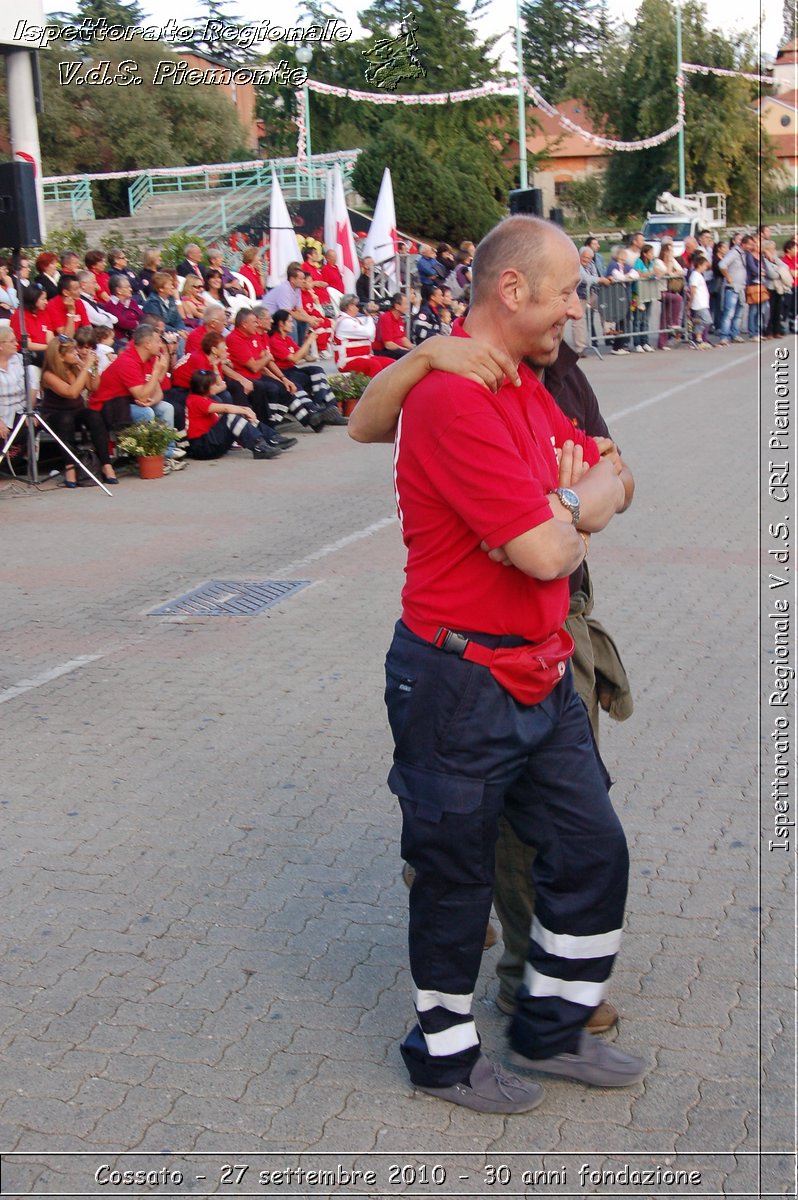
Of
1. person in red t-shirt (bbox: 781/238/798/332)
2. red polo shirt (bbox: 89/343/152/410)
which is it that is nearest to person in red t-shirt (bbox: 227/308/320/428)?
red polo shirt (bbox: 89/343/152/410)

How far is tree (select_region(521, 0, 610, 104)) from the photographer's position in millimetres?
52594

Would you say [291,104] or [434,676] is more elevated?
[291,104]

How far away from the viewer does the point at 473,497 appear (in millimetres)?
2805

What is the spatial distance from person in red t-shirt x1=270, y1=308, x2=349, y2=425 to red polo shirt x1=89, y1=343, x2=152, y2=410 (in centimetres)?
318

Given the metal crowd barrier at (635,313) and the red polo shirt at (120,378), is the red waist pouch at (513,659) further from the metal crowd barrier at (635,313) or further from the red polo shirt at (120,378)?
the metal crowd barrier at (635,313)

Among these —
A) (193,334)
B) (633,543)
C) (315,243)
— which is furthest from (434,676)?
(315,243)

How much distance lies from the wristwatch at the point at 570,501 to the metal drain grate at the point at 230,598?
523cm

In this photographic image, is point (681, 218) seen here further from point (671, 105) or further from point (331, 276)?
point (331, 276)

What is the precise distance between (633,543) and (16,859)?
5.80m

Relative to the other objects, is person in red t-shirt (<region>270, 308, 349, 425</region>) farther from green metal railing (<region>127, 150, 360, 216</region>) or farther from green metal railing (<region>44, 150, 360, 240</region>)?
green metal railing (<region>44, 150, 360, 240</region>)

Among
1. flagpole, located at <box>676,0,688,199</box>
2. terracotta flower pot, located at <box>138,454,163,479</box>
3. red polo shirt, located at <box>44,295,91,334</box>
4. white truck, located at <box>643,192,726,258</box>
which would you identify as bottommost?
terracotta flower pot, located at <box>138,454,163,479</box>

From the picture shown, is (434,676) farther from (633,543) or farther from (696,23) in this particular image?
(696,23)

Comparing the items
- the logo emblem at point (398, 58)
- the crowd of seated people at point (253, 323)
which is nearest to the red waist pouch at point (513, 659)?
the crowd of seated people at point (253, 323)

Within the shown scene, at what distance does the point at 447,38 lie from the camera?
35156 mm
